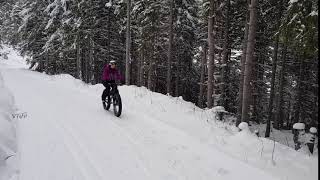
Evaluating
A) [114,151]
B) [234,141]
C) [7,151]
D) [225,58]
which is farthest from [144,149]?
[225,58]

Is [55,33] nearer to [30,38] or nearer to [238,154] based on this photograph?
[30,38]

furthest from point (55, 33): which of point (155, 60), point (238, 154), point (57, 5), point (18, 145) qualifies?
point (238, 154)

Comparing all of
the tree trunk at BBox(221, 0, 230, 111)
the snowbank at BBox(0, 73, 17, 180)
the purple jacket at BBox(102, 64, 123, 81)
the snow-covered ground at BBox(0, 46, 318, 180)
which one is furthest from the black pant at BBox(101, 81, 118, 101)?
the tree trunk at BBox(221, 0, 230, 111)

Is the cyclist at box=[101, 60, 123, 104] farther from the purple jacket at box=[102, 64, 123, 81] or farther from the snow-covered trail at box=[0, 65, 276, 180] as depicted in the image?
the snow-covered trail at box=[0, 65, 276, 180]

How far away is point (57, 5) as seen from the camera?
33.1 meters

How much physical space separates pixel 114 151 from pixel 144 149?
30.5 inches

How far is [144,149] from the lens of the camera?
28.5ft

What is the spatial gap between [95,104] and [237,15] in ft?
40.1

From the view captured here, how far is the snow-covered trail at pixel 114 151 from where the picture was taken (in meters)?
7.08

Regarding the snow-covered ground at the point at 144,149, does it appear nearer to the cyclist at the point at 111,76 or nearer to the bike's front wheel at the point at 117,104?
the bike's front wheel at the point at 117,104

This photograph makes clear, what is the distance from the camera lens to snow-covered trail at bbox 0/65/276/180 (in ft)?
23.2

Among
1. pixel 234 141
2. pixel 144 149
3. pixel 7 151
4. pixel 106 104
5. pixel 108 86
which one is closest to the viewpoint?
pixel 7 151

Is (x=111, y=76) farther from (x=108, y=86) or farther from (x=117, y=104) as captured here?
(x=117, y=104)

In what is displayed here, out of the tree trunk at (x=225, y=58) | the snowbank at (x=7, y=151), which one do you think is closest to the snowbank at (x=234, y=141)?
the snowbank at (x=7, y=151)
